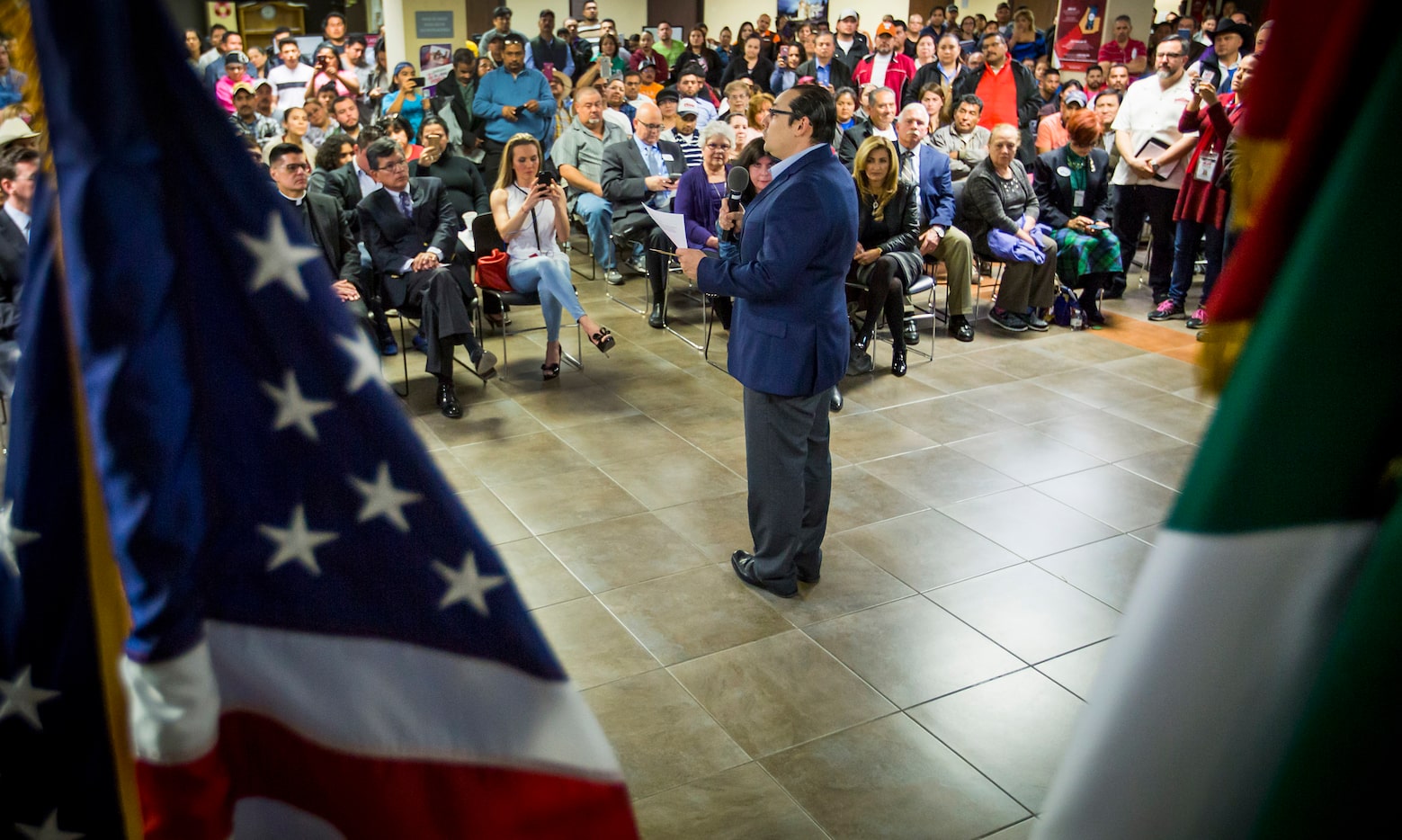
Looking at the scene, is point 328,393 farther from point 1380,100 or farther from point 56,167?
point 1380,100

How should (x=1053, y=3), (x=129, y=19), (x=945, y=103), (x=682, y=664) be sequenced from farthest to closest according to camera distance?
(x=1053, y=3), (x=945, y=103), (x=682, y=664), (x=129, y=19)

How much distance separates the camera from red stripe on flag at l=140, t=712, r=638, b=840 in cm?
97

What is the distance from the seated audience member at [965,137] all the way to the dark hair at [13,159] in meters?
5.94

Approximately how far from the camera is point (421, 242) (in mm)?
6363

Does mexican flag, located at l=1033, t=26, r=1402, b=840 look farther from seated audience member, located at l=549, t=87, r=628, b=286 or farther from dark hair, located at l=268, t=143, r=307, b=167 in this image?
seated audience member, located at l=549, t=87, r=628, b=286

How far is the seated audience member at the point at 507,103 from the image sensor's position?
939cm

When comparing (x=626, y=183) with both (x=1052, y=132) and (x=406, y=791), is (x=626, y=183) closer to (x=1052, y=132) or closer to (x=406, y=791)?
(x=1052, y=132)

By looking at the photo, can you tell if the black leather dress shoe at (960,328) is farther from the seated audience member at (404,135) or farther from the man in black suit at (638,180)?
the seated audience member at (404,135)

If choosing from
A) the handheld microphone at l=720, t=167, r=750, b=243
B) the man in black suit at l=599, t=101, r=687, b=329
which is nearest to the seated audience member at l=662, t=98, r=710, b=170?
the man in black suit at l=599, t=101, r=687, b=329

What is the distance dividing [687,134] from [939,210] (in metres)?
2.64

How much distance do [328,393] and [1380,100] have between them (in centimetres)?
76

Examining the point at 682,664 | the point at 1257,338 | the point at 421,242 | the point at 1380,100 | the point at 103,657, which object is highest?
the point at 1380,100

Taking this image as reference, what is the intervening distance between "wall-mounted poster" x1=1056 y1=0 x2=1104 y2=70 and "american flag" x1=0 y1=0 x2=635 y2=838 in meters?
13.2

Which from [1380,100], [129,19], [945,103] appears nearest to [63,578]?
[129,19]
